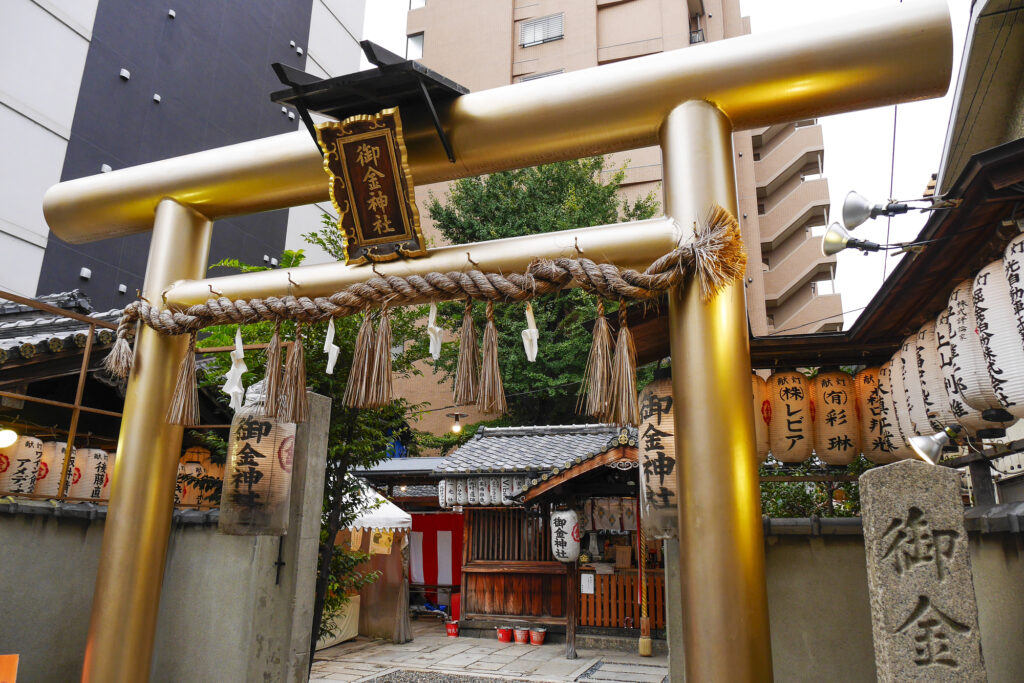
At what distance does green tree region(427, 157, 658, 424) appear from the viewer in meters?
17.9

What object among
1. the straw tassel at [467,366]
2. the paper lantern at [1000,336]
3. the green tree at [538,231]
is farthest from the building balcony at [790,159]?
the straw tassel at [467,366]

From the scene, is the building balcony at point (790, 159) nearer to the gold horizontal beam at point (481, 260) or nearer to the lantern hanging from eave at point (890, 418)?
the lantern hanging from eave at point (890, 418)

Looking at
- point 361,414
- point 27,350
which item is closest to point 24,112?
point 27,350

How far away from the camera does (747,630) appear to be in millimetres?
2986

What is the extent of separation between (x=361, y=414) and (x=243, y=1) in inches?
649

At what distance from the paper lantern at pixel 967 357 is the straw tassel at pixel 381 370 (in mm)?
3831

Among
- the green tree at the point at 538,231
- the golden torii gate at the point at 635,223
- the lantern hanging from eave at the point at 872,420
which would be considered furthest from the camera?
the green tree at the point at 538,231

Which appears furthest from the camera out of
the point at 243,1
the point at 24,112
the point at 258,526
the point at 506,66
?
the point at 506,66

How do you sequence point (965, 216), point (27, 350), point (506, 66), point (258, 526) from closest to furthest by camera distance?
point (965, 216), point (258, 526), point (27, 350), point (506, 66)

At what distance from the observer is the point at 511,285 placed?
3.53 metres

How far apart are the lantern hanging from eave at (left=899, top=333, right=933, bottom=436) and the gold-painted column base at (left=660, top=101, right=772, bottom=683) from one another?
282 centimetres

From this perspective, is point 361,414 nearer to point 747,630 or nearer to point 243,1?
point 747,630

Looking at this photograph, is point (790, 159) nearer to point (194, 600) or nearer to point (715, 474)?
point (715, 474)

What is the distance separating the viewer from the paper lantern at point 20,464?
9172 millimetres
